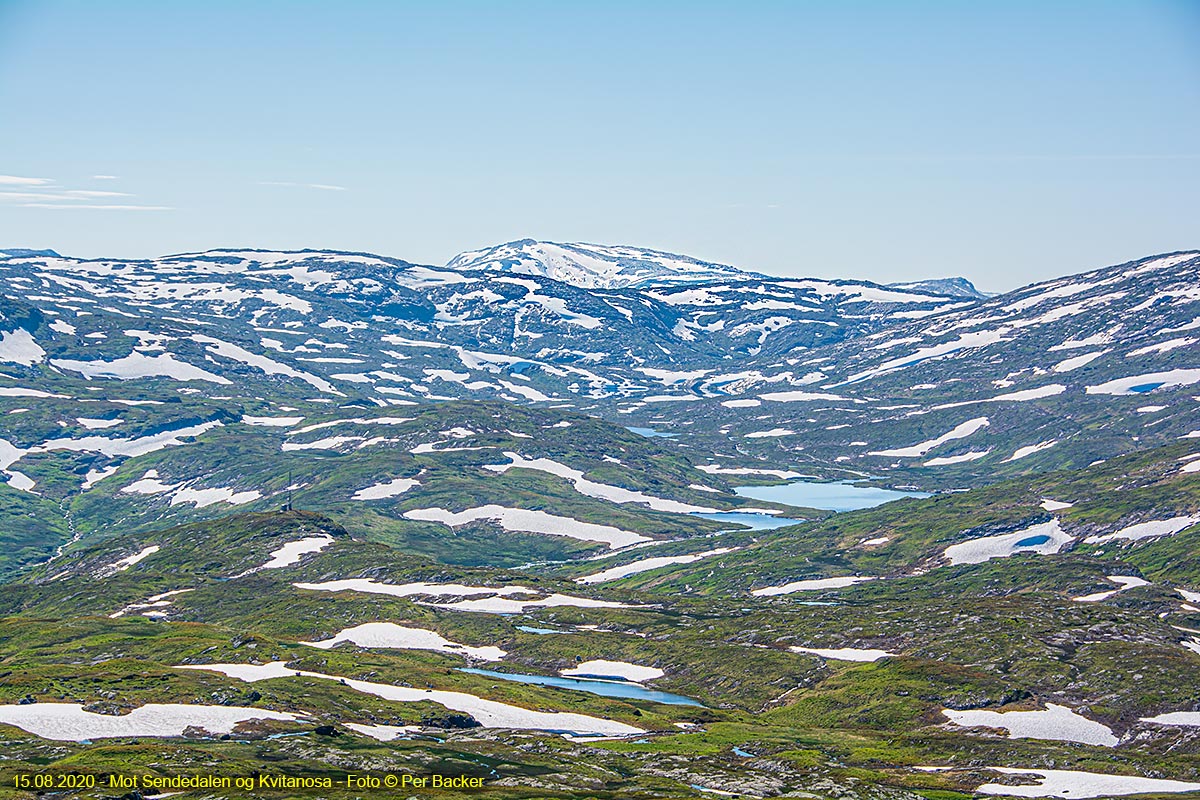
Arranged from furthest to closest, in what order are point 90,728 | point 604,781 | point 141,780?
point 90,728, point 604,781, point 141,780

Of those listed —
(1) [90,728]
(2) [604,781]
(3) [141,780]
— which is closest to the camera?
(3) [141,780]

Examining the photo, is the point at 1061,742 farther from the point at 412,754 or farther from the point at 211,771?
the point at 211,771

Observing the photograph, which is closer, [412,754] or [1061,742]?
[412,754]

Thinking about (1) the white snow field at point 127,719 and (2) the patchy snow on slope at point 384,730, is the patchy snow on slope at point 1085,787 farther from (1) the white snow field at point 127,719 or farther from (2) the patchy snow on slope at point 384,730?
(1) the white snow field at point 127,719

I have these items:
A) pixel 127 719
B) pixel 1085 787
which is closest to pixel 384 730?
pixel 127 719

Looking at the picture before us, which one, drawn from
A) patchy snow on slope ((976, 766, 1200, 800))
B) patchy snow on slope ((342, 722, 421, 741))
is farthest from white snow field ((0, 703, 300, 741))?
patchy snow on slope ((976, 766, 1200, 800))

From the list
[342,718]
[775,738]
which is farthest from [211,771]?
[775,738]
